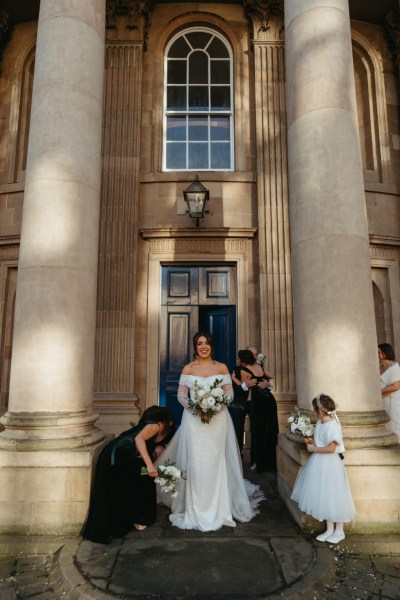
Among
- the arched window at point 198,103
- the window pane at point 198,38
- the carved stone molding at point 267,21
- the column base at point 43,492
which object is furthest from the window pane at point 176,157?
the column base at point 43,492

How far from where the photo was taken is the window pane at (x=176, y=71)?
9.38 metres

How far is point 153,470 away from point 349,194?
3.64m

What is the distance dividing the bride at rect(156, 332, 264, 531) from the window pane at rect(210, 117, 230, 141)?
226 inches

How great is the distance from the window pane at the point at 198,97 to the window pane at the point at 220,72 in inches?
12.4

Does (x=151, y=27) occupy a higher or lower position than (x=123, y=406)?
higher

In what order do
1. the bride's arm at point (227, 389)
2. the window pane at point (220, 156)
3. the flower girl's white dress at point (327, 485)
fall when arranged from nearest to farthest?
the flower girl's white dress at point (327, 485) → the bride's arm at point (227, 389) → the window pane at point (220, 156)

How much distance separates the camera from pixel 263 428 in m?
6.41

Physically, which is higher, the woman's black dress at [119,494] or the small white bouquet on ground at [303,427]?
the small white bouquet on ground at [303,427]

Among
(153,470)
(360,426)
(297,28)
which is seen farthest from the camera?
(297,28)

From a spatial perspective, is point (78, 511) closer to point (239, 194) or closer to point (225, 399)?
point (225, 399)

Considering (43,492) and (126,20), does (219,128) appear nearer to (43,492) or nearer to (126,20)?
(126,20)

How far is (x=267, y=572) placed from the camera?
338 cm

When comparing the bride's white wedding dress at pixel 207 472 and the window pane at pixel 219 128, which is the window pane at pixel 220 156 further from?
the bride's white wedding dress at pixel 207 472

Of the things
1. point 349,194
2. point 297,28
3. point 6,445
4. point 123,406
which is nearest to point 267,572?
point 6,445
